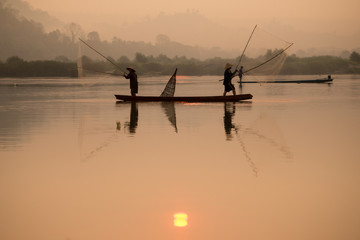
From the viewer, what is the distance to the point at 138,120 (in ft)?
61.4

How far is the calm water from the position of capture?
19.9 ft

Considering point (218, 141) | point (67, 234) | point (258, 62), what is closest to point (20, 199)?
point (67, 234)

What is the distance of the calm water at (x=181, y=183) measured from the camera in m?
6.07

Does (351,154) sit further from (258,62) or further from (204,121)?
(258,62)

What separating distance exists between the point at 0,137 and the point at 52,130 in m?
1.87

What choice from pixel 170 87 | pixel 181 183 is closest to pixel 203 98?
pixel 170 87

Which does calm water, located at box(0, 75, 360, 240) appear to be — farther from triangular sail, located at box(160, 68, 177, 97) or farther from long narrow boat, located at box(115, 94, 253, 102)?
triangular sail, located at box(160, 68, 177, 97)

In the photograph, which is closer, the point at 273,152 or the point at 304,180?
the point at 304,180

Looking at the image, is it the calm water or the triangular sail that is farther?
the triangular sail

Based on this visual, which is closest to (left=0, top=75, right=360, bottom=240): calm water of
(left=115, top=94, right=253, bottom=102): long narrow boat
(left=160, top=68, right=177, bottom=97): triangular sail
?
(left=115, top=94, right=253, bottom=102): long narrow boat

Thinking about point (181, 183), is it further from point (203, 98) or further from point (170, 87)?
point (170, 87)

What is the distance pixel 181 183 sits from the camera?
27.1 feet

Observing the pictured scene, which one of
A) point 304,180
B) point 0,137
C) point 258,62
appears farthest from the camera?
point 258,62

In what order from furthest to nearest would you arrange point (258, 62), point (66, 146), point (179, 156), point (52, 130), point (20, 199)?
1. point (258, 62)
2. point (52, 130)
3. point (66, 146)
4. point (179, 156)
5. point (20, 199)
